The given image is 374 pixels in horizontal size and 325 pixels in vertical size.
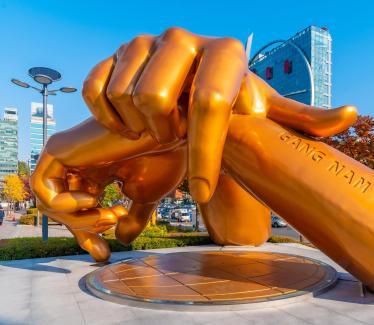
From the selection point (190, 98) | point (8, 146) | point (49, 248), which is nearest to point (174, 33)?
point (190, 98)

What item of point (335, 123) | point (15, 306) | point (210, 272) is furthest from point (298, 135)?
point (15, 306)

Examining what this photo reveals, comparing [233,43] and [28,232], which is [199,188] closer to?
[233,43]

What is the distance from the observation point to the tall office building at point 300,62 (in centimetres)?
4175

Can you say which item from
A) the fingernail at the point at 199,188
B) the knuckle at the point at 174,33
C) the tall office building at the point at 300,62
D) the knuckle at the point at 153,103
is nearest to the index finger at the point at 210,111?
the fingernail at the point at 199,188

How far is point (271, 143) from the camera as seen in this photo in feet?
18.8

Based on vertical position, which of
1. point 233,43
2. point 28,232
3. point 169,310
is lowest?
point 28,232

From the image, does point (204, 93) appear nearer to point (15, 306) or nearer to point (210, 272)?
point (210, 272)

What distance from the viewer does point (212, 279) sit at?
21.3ft

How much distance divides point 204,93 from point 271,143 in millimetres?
1503

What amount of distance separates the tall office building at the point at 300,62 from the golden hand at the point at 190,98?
3359 cm

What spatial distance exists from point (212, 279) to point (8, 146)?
124203 millimetres

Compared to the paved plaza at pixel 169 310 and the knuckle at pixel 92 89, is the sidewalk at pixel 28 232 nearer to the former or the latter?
the paved plaza at pixel 169 310

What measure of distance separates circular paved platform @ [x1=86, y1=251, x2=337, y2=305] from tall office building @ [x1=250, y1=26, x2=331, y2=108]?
1293 inches

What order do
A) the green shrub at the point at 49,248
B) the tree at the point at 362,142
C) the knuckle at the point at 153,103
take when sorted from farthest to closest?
the tree at the point at 362,142 < the green shrub at the point at 49,248 < the knuckle at the point at 153,103
